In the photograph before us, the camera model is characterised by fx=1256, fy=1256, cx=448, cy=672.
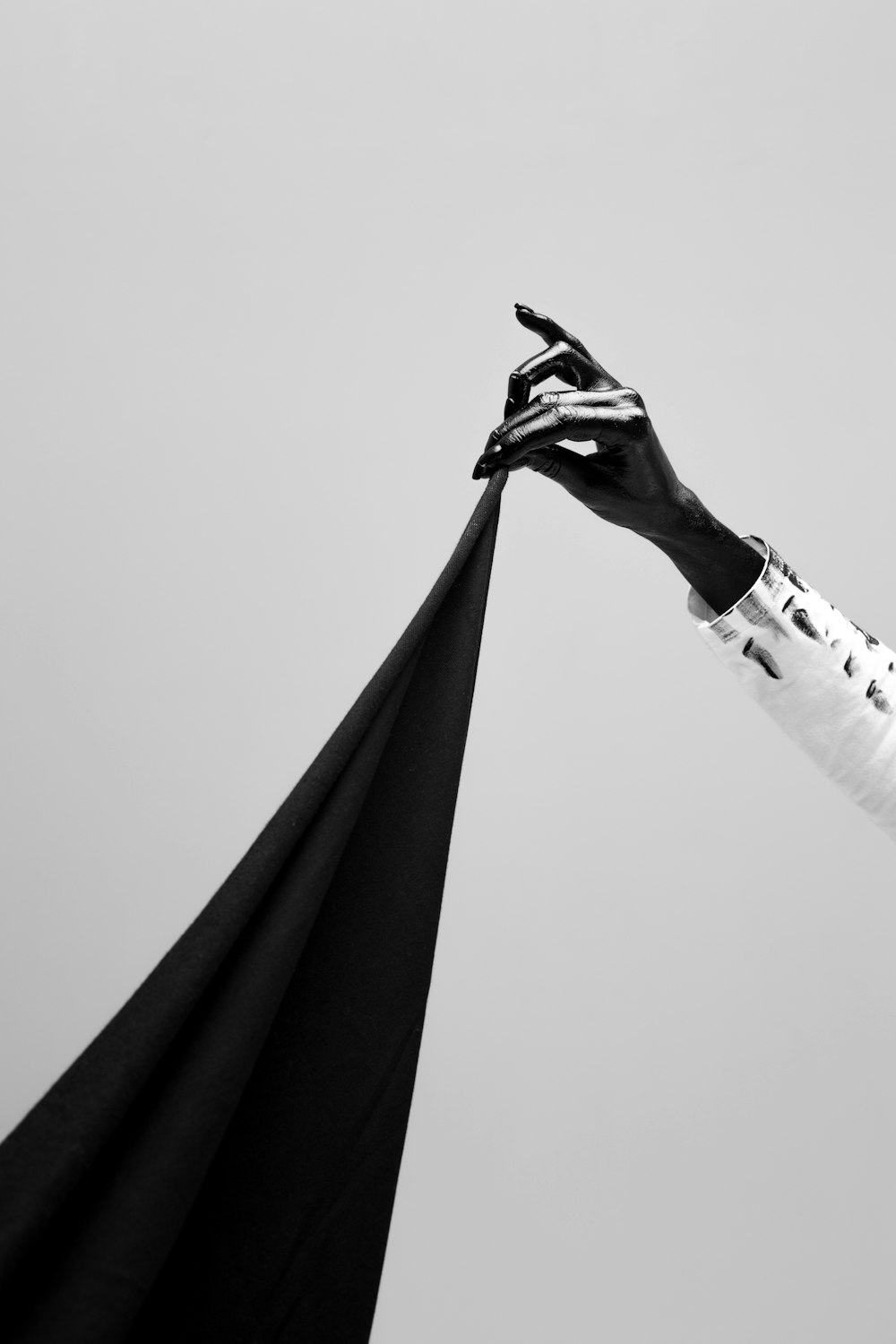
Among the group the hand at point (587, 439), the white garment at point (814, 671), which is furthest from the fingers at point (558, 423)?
the white garment at point (814, 671)

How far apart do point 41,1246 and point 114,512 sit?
1126mm

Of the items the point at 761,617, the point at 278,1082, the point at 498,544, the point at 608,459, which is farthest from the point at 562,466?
the point at 498,544

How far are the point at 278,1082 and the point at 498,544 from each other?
107cm

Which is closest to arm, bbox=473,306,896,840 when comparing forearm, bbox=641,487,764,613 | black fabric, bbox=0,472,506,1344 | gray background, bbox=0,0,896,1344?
forearm, bbox=641,487,764,613

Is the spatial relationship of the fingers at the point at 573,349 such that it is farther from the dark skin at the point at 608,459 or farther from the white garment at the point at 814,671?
the white garment at the point at 814,671

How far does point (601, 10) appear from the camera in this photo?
168 centimetres

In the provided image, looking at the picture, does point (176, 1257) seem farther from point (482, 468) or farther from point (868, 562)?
point (868, 562)

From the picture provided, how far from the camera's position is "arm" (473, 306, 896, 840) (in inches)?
34.4

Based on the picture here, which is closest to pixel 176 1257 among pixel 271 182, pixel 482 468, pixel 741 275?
pixel 482 468

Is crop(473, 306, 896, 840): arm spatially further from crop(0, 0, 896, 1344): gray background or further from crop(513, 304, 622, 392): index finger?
crop(0, 0, 896, 1344): gray background

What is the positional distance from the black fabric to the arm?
0.13 meters

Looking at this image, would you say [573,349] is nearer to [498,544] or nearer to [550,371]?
[550,371]

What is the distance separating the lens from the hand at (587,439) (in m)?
0.78

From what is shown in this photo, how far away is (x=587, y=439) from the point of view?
A: 824 mm
